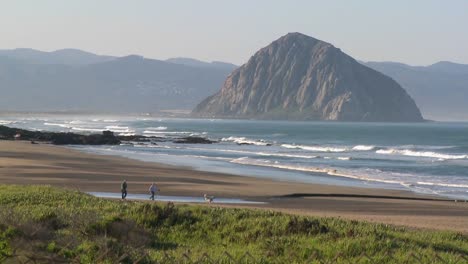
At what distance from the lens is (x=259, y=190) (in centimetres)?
3750

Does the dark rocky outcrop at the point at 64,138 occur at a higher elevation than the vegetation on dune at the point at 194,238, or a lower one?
higher

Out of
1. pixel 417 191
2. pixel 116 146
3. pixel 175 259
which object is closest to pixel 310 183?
pixel 417 191

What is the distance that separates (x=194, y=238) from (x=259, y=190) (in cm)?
2123

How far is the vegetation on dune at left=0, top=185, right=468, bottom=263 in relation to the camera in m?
12.4

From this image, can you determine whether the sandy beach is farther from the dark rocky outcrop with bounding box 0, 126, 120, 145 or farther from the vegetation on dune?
the dark rocky outcrop with bounding box 0, 126, 120, 145

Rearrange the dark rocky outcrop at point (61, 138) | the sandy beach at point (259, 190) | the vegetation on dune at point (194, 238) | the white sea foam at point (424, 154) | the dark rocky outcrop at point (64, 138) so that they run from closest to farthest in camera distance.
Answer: the vegetation on dune at point (194, 238) → the sandy beach at point (259, 190) → the white sea foam at point (424, 154) → the dark rocky outcrop at point (61, 138) → the dark rocky outcrop at point (64, 138)

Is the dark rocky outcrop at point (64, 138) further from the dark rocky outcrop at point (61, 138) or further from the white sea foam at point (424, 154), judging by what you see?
the white sea foam at point (424, 154)

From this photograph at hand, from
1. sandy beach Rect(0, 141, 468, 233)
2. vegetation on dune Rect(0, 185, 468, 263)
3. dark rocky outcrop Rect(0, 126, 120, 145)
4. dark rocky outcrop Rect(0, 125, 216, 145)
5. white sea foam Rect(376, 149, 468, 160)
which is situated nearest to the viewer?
vegetation on dune Rect(0, 185, 468, 263)

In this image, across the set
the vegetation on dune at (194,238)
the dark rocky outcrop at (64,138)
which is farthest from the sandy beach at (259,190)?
the dark rocky outcrop at (64,138)

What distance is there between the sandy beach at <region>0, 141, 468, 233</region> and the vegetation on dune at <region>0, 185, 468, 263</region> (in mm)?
9414

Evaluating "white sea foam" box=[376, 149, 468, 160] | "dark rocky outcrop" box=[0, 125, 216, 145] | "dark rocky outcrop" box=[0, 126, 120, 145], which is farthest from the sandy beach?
"white sea foam" box=[376, 149, 468, 160]

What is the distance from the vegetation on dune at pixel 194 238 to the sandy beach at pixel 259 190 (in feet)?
30.9

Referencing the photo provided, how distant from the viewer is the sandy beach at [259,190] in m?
29.3

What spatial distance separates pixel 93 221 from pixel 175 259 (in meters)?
3.71
